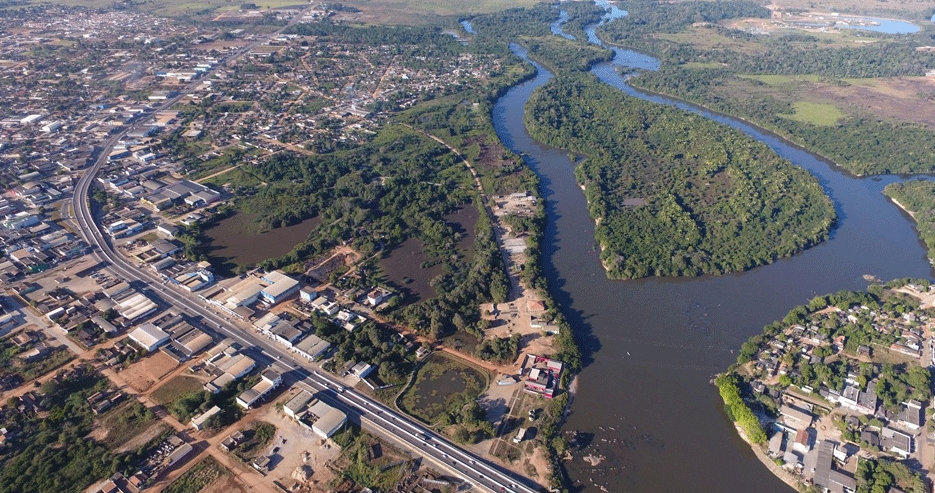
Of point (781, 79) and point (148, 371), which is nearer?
point (148, 371)

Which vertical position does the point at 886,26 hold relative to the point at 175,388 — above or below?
above

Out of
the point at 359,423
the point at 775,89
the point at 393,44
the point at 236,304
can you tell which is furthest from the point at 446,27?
the point at 359,423

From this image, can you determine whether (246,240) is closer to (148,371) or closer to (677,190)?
(148,371)

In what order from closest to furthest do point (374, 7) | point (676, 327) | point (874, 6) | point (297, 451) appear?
1. point (297, 451)
2. point (676, 327)
3. point (874, 6)
4. point (374, 7)

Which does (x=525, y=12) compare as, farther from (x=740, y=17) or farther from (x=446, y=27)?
(x=740, y=17)

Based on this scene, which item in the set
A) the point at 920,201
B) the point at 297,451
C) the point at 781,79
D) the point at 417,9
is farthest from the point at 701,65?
the point at 297,451

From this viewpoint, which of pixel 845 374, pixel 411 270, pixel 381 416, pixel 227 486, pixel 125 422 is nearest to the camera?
pixel 227 486

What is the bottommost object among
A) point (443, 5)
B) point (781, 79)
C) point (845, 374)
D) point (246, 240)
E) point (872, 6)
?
point (246, 240)
